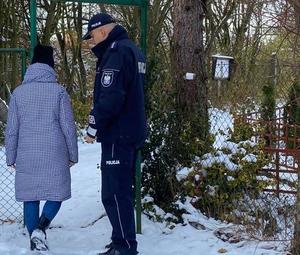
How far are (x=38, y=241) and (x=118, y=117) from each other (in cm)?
116

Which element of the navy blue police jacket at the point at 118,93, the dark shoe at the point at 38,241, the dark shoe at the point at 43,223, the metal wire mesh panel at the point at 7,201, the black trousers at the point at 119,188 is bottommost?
the metal wire mesh panel at the point at 7,201

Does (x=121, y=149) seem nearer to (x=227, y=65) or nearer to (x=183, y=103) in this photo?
(x=183, y=103)

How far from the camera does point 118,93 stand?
4.35m

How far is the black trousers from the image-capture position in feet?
14.8

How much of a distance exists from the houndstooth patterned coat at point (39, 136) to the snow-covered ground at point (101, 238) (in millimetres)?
587

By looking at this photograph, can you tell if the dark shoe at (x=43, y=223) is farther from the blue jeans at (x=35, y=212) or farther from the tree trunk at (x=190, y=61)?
the tree trunk at (x=190, y=61)

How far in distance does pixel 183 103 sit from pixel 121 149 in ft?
6.87

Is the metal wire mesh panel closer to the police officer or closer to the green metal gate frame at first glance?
the green metal gate frame

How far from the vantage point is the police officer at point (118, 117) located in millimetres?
4383

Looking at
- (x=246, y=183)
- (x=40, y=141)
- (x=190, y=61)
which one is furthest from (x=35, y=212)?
(x=190, y=61)

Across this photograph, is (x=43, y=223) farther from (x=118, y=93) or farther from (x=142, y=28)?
(x=142, y=28)

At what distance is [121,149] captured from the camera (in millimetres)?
4500

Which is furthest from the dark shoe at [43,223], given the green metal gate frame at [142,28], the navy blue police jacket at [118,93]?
the green metal gate frame at [142,28]

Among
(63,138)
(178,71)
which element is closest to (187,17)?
(178,71)
